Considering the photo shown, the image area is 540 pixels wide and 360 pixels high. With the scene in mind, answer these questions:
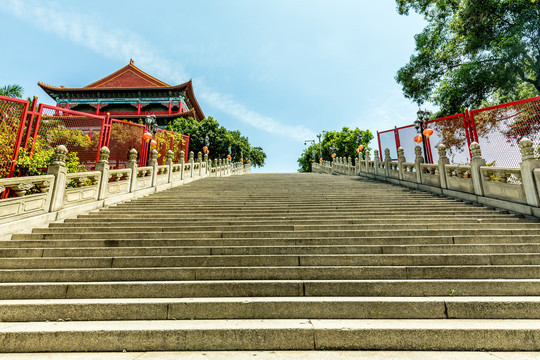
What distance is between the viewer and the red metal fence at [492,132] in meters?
8.48

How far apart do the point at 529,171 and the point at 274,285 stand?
25.6ft

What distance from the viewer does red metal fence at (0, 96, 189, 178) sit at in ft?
21.1

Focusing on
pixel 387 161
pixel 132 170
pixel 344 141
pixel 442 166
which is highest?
pixel 344 141

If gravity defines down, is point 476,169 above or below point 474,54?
below

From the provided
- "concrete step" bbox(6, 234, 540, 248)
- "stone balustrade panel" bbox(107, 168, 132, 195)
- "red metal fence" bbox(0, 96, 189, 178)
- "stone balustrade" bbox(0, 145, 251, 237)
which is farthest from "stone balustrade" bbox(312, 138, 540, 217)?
"red metal fence" bbox(0, 96, 189, 178)

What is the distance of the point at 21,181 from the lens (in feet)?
17.8

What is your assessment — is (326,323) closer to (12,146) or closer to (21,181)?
(21,181)

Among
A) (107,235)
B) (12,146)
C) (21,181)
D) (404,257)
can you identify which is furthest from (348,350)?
(12,146)

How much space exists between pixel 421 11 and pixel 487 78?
7.67 metres

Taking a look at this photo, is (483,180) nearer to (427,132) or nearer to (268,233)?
(427,132)

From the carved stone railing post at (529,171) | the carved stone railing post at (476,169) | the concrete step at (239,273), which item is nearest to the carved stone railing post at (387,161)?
the carved stone railing post at (476,169)

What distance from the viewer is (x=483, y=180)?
7.61 m

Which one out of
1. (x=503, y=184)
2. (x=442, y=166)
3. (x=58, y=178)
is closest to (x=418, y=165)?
(x=442, y=166)

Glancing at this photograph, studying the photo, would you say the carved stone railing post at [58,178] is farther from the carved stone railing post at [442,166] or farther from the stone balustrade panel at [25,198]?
the carved stone railing post at [442,166]
